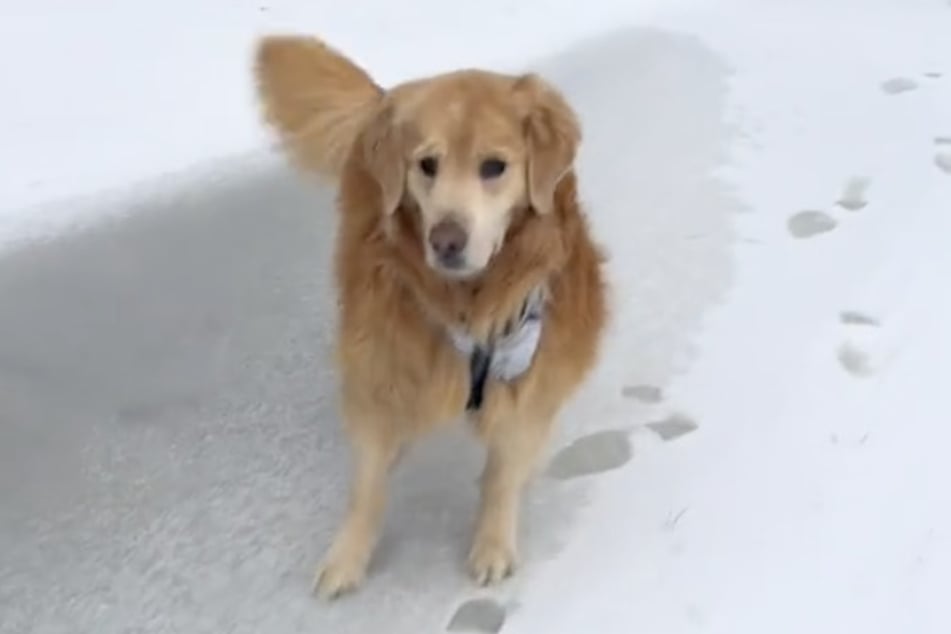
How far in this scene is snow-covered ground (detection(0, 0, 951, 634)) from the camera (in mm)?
2088

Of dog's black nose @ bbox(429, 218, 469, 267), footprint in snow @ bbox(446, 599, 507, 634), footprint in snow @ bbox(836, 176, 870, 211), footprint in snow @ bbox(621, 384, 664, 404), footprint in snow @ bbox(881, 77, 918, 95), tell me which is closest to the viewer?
dog's black nose @ bbox(429, 218, 469, 267)

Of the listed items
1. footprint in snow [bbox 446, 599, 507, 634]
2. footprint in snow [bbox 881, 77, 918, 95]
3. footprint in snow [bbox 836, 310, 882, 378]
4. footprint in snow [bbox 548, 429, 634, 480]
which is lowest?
footprint in snow [bbox 881, 77, 918, 95]

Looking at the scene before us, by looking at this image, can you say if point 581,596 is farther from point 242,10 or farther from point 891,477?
point 242,10

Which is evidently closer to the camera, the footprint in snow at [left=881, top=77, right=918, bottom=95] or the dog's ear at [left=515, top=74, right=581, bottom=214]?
the dog's ear at [left=515, top=74, right=581, bottom=214]

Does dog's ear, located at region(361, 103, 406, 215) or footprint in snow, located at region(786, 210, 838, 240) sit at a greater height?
dog's ear, located at region(361, 103, 406, 215)

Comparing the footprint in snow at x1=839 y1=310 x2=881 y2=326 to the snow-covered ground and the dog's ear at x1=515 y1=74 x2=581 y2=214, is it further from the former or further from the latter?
the dog's ear at x1=515 y1=74 x2=581 y2=214

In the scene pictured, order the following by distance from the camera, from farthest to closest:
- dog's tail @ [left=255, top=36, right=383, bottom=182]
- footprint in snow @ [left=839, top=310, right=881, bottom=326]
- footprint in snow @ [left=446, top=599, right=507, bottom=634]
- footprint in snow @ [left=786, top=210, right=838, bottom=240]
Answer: footprint in snow @ [left=786, top=210, right=838, bottom=240]
footprint in snow @ [left=839, top=310, right=881, bottom=326]
dog's tail @ [left=255, top=36, right=383, bottom=182]
footprint in snow @ [left=446, top=599, right=507, bottom=634]

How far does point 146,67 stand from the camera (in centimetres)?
373

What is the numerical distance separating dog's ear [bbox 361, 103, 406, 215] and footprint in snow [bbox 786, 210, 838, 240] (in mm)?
1389

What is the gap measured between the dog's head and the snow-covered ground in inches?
22.2

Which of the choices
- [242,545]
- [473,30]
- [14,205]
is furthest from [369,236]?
[473,30]

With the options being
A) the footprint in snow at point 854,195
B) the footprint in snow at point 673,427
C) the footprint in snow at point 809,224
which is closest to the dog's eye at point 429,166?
the footprint in snow at point 673,427

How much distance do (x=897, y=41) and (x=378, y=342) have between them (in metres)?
2.70

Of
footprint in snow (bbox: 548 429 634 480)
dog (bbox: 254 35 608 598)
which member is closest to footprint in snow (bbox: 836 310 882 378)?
footprint in snow (bbox: 548 429 634 480)
